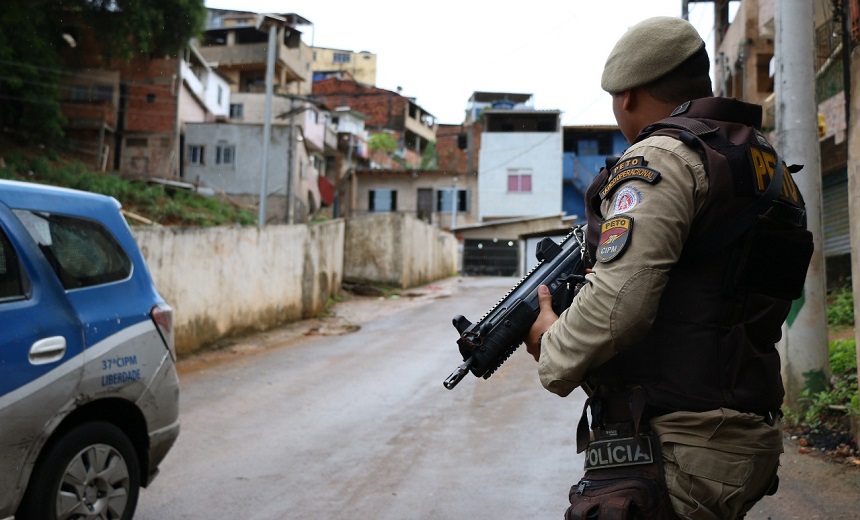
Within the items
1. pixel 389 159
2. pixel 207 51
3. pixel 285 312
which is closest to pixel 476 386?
pixel 285 312

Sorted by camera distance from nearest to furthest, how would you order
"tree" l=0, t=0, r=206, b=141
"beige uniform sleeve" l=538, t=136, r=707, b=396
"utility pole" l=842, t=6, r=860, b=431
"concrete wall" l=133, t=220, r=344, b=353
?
"beige uniform sleeve" l=538, t=136, r=707, b=396, "utility pole" l=842, t=6, r=860, b=431, "concrete wall" l=133, t=220, r=344, b=353, "tree" l=0, t=0, r=206, b=141

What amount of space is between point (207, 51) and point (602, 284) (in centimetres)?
4993

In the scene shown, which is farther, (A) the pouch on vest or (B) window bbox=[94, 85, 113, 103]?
(B) window bbox=[94, 85, 113, 103]

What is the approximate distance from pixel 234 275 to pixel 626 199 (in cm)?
1170

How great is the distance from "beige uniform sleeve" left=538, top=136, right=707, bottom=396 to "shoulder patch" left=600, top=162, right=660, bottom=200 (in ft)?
0.04

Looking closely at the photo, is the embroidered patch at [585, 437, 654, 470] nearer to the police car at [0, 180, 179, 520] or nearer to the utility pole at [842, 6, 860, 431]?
the police car at [0, 180, 179, 520]

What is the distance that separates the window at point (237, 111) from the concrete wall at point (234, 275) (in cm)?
3065

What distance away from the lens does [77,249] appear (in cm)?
389

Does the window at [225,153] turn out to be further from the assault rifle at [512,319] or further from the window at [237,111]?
the assault rifle at [512,319]

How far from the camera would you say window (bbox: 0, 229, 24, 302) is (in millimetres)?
3403

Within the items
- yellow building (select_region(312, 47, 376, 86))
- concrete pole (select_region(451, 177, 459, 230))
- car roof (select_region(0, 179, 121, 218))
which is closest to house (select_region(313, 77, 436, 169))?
concrete pole (select_region(451, 177, 459, 230))

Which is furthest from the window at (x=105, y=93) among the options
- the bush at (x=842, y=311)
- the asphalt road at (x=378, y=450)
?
the bush at (x=842, y=311)

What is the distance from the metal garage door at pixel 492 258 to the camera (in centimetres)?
3778

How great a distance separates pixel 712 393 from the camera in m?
1.71
